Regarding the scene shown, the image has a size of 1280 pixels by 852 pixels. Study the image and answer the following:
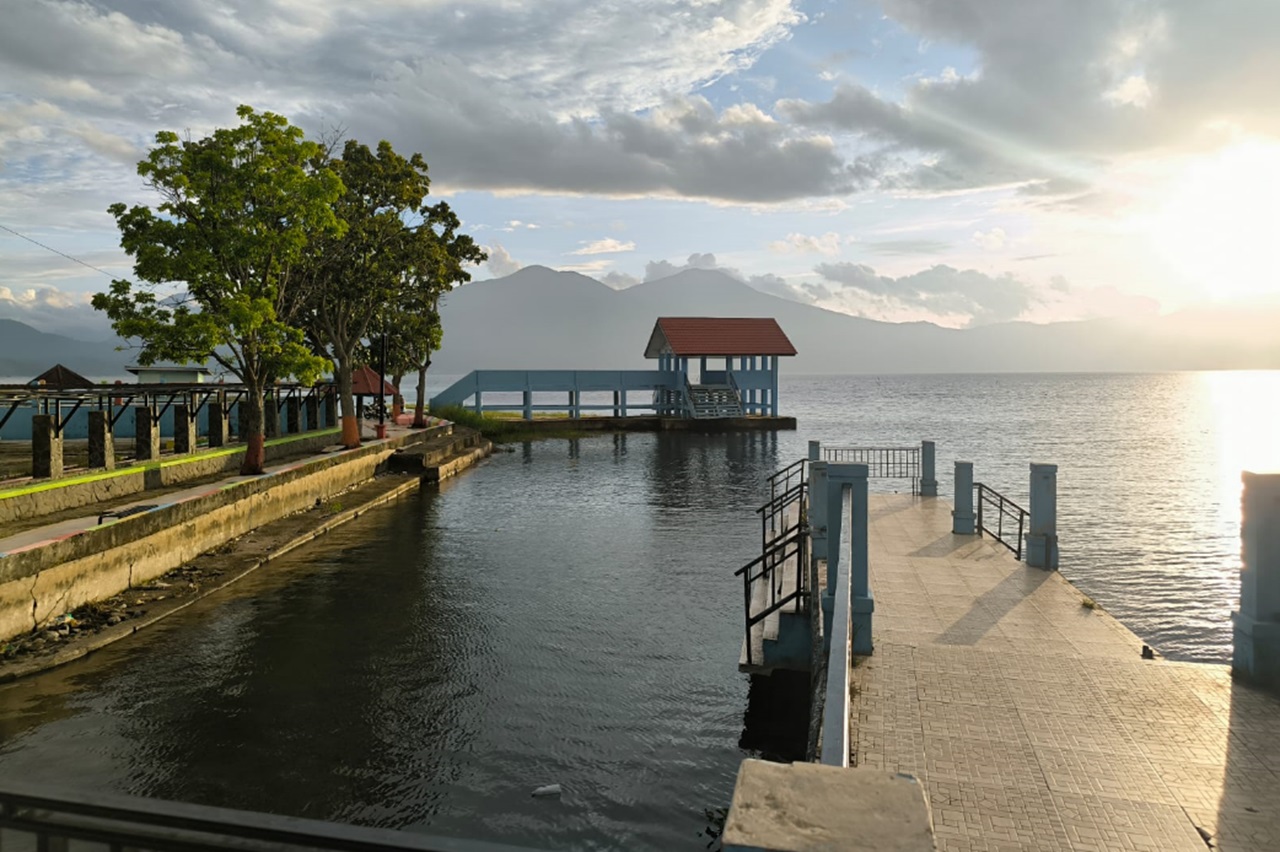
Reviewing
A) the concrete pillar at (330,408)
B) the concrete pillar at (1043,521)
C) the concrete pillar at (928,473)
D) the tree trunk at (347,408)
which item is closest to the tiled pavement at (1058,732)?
the concrete pillar at (1043,521)

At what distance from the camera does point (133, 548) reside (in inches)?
544

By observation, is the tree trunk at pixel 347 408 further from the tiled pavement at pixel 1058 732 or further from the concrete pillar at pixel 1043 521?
the tiled pavement at pixel 1058 732

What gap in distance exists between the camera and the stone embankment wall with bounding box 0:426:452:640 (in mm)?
11114

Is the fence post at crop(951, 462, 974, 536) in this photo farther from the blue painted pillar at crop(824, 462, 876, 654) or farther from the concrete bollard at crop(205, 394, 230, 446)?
the concrete bollard at crop(205, 394, 230, 446)

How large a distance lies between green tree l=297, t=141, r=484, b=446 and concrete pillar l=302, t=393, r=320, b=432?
6.20 ft

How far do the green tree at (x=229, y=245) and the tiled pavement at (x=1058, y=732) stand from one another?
16.6 metres

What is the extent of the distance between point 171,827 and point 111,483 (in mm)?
17510

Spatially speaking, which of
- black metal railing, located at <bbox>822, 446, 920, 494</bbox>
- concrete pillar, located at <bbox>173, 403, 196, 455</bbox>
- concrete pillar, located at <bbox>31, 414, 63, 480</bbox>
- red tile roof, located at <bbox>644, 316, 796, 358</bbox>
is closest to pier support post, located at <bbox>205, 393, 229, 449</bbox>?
concrete pillar, located at <bbox>173, 403, 196, 455</bbox>

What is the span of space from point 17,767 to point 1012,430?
66.9m

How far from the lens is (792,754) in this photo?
28.1 ft

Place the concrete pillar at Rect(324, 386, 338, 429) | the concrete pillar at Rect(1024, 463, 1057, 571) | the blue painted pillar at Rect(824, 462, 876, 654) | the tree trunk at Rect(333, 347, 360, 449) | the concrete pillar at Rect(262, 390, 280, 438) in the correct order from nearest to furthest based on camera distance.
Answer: the blue painted pillar at Rect(824, 462, 876, 654), the concrete pillar at Rect(1024, 463, 1057, 571), the concrete pillar at Rect(262, 390, 280, 438), the tree trunk at Rect(333, 347, 360, 449), the concrete pillar at Rect(324, 386, 338, 429)

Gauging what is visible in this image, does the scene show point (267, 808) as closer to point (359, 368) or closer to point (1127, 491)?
point (1127, 491)

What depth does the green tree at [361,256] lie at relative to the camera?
29656mm

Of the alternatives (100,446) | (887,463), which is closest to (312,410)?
(100,446)
